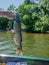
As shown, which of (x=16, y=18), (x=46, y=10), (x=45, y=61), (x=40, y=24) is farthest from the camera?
(x=40, y=24)

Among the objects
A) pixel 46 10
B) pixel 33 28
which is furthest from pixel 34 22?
pixel 46 10

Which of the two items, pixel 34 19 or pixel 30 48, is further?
pixel 34 19

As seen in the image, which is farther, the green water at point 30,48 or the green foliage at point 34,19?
the green foliage at point 34,19

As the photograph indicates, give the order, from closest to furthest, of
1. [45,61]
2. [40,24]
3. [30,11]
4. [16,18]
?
[45,61] < [16,18] < [40,24] < [30,11]

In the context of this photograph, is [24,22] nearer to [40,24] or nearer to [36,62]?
[40,24]

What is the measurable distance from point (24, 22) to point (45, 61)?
49284 mm

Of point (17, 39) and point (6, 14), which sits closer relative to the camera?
point (6, 14)

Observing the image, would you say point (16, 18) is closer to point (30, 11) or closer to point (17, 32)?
point (17, 32)

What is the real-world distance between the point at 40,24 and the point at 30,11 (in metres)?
5.62

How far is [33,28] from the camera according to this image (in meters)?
50.4

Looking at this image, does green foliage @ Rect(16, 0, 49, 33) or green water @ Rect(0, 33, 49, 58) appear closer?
green water @ Rect(0, 33, 49, 58)

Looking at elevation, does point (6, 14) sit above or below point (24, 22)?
above

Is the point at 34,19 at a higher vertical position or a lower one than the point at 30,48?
lower

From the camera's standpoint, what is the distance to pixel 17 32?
233cm
